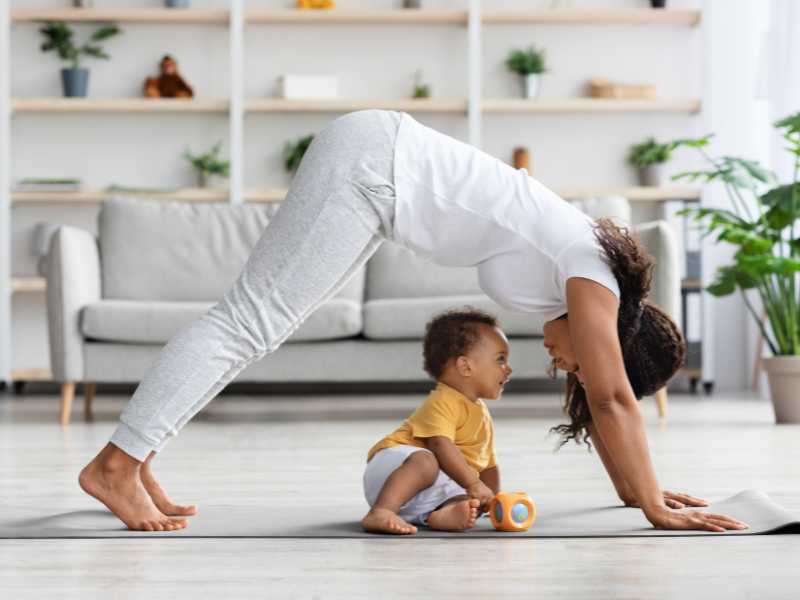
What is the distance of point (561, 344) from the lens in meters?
1.90

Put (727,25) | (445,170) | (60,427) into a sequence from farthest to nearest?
(727,25) < (60,427) < (445,170)

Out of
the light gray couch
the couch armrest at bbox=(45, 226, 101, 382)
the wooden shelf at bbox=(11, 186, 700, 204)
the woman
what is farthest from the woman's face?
the wooden shelf at bbox=(11, 186, 700, 204)

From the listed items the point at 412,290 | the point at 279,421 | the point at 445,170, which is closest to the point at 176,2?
the point at 412,290

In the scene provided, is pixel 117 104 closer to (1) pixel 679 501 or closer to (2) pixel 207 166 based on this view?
(2) pixel 207 166

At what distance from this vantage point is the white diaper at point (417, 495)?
6.34ft

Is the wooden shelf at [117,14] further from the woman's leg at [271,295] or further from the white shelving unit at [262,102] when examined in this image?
the woman's leg at [271,295]

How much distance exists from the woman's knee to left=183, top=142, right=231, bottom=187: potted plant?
4110 mm

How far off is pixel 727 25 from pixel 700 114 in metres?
0.44

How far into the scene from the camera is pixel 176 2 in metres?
5.77

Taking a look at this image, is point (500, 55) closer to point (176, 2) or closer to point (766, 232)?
point (176, 2)

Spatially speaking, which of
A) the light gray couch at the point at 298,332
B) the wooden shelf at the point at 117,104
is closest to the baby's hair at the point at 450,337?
the light gray couch at the point at 298,332

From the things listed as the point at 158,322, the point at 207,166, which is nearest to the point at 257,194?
the point at 207,166

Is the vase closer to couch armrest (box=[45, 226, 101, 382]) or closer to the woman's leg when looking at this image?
couch armrest (box=[45, 226, 101, 382])

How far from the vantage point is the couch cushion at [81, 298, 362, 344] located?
13.0ft
